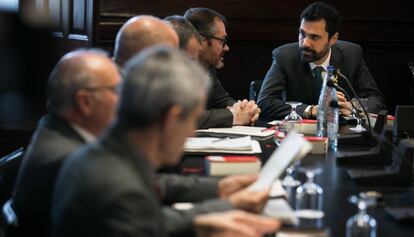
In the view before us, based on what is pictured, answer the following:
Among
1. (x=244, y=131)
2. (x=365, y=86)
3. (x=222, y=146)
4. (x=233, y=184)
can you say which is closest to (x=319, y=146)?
(x=222, y=146)

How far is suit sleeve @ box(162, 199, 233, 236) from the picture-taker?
85.4 inches

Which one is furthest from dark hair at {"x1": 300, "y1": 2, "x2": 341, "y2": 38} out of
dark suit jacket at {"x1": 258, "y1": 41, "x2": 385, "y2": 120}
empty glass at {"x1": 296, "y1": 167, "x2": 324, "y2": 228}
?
empty glass at {"x1": 296, "y1": 167, "x2": 324, "y2": 228}

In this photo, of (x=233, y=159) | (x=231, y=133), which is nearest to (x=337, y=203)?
(x=233, y=159)

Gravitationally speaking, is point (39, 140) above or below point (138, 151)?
below

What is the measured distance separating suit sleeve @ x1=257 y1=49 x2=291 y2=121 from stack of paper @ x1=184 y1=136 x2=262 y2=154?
53.6 inches

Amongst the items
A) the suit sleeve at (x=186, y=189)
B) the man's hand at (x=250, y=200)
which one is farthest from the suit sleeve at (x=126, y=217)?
the suit sleeve at (x=186, y=189)

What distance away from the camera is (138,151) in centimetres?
192

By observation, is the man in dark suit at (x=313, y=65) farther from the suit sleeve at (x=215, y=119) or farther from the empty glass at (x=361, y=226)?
the empty glass at (x=361, y=226)

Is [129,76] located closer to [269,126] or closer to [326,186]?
[326,186]

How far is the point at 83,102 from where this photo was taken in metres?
2.47

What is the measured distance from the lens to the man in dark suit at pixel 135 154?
183 cm

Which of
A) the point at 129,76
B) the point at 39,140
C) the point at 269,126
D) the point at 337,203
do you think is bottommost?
the point at 269,126

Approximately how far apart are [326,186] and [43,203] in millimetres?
1104

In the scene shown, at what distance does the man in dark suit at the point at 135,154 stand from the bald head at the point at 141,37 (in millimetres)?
1508
